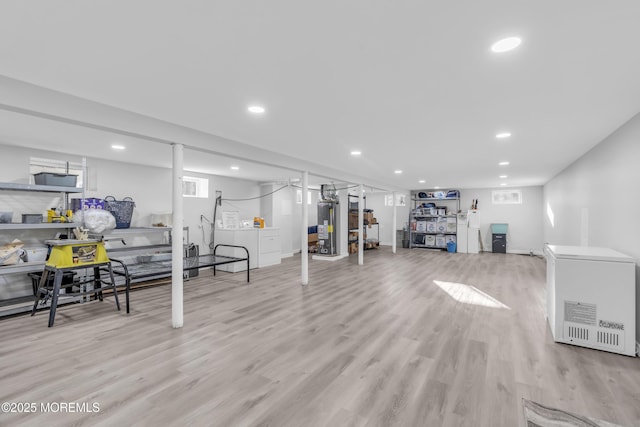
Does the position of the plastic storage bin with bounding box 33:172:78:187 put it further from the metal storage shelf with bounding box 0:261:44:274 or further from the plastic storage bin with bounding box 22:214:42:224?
the metal storage shelf with bounding box 0:261:44:274

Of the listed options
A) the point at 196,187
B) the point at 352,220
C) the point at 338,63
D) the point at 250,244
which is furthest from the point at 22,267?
the point at 352,220

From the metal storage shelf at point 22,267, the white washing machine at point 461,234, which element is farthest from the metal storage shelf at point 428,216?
the metal storage shelf at point 22,267

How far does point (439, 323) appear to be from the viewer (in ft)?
11.8

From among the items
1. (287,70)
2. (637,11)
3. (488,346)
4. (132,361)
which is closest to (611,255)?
(488,346)

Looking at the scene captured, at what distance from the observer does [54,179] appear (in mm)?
4086

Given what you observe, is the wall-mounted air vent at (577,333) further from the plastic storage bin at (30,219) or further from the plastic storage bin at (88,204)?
the plastic storage bin at (30,219)

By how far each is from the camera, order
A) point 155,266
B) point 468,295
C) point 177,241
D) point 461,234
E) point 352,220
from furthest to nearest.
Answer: point 461,234 < point 352,220 < point 155,266 < point 468,295 < point 177,241

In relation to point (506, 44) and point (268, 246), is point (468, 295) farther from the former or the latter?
point (268, 246)

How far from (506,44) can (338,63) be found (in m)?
1.02

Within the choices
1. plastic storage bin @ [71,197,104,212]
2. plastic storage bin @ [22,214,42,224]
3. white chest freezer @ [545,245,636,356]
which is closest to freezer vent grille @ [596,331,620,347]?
white chest freezer @ [545,245,636,356]

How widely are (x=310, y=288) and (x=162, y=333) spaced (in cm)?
258

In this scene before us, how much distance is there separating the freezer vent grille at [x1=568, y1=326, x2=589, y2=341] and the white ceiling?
218 cm

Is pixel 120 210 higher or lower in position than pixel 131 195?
lower

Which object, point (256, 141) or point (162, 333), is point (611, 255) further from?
point (162, 333)
